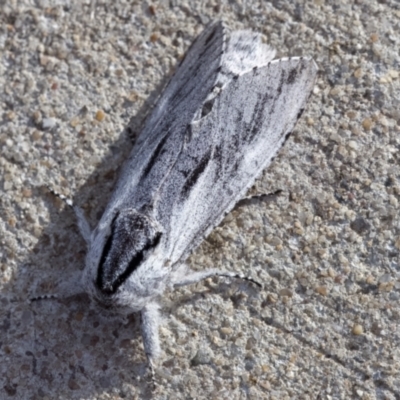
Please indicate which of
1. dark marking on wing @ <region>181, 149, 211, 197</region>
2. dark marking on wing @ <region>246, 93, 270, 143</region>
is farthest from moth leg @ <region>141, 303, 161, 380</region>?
dark marking on wing @ <region>246, 93, 270, 143</region>

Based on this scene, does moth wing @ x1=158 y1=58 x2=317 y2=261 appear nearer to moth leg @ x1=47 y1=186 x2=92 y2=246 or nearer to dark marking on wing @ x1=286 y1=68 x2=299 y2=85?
dark marking on wing @ x1=286 y1=68 x2=299 y2=85

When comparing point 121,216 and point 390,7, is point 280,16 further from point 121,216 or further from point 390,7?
point 121,216

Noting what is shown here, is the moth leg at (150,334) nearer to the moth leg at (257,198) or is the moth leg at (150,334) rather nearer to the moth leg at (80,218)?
the moth leg at (80,218)

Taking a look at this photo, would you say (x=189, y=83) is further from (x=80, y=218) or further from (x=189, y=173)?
(x=80, y=218)

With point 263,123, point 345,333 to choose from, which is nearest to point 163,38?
point 263,123

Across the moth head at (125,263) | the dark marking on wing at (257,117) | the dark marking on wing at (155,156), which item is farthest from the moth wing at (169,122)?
the dark marking on wing at (257,117)

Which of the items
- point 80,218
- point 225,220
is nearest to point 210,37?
point 225,220
